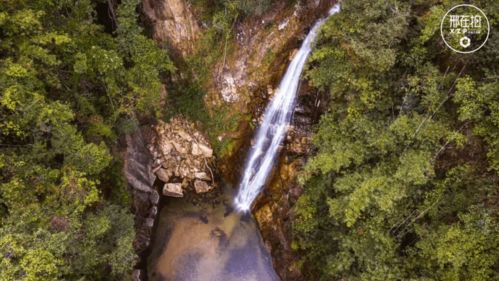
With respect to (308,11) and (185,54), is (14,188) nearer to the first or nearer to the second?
(185,54)

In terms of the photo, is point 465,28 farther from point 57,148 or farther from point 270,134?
point 57,148

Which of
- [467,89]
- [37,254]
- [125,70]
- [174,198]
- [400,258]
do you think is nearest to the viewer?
[37,254]

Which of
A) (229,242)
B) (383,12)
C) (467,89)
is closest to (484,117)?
(467,89)

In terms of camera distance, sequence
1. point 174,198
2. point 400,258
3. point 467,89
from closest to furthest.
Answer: point 467,89 < point 400,258 < point 174,198

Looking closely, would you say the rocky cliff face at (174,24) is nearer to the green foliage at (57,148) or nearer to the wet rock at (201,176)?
the green foliage at (57,148)

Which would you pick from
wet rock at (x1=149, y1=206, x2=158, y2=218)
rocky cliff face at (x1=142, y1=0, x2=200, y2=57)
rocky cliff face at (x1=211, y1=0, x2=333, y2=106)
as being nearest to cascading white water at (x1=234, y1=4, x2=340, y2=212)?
rocky cliff face at (x1=211, y1=0, x2=333, y2=106)

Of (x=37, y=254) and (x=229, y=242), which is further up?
(x=37, y=254)

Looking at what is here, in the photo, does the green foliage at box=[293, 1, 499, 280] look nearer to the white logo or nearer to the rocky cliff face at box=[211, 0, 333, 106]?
the white logo
